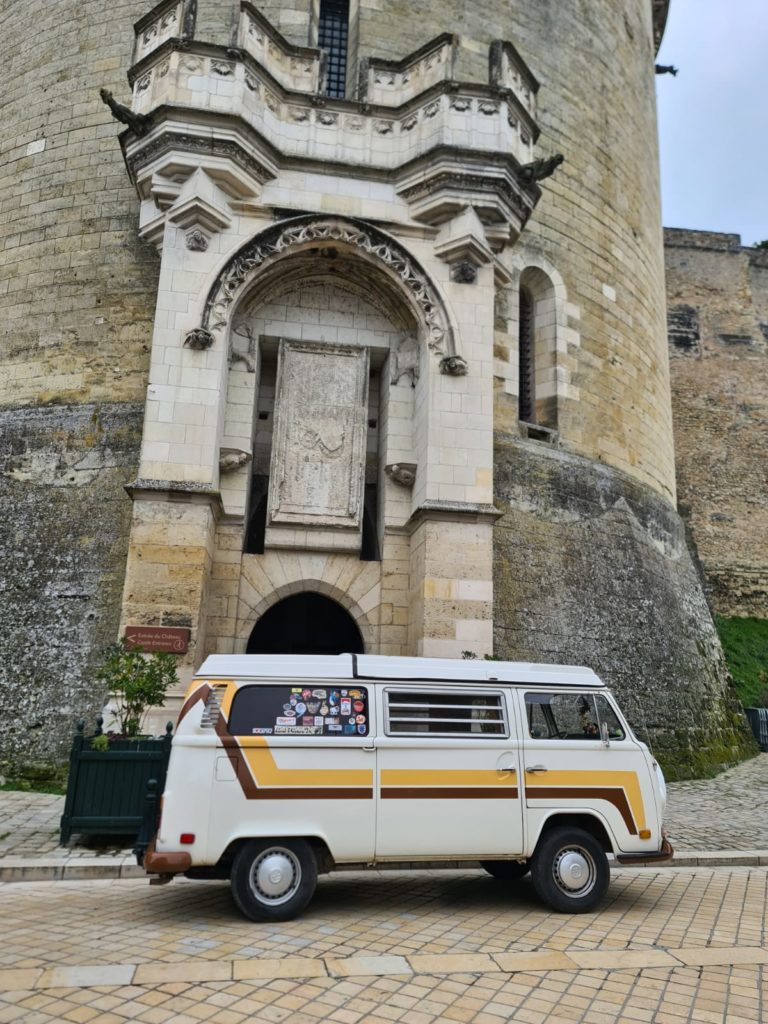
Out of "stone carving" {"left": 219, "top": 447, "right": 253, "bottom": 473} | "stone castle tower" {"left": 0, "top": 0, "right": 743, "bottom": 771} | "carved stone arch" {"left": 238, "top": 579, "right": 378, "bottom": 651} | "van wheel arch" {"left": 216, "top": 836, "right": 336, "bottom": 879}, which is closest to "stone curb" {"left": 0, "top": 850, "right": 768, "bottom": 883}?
"van wheel arch" {"left": 216, "top": 836, "right": 336, "bottom": 879}

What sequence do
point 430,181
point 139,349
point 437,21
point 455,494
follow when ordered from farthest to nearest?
point 437,21
point 139,349
point 430,181
point 455,494

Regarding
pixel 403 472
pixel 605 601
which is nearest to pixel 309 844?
pixel 403 472

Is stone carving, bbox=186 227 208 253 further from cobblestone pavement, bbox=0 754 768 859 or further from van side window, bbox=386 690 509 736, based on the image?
van side window, bbox=386 690 509 736

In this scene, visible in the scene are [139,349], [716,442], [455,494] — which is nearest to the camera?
[455,494]

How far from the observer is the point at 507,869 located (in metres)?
6.39

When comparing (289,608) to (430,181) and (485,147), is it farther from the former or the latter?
(485,147)

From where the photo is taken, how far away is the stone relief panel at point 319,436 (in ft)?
34.4

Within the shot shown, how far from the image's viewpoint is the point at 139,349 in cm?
1166

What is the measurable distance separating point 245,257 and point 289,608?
16.5 ft

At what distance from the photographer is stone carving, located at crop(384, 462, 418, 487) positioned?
34.9ft

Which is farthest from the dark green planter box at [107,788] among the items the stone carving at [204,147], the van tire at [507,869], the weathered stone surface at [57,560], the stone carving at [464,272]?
the stone carving at [204,147]

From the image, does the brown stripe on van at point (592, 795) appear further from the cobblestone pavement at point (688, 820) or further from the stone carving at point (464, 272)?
the stone carving at point (464, 272)

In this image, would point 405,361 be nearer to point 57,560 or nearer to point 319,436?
point 319,436

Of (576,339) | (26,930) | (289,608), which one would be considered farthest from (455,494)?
(26,930)
